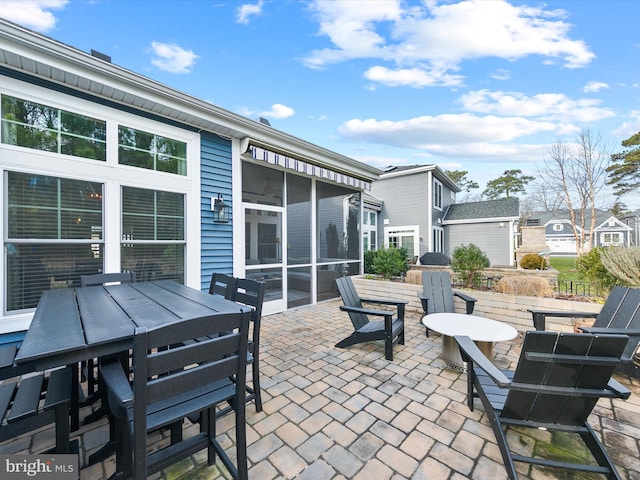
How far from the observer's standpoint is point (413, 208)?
1400cm

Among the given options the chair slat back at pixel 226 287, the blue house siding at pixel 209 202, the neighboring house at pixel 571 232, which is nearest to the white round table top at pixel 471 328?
the chair slat back at pixel 226 287

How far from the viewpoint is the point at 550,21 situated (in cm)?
577

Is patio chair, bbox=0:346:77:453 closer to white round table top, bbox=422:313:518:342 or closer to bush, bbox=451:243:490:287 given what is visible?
white round table top, bbox=422:313:518:342

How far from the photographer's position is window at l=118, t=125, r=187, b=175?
3.63 meters

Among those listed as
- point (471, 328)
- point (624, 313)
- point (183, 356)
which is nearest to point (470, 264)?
point (624, 313)

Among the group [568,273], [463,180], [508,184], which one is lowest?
[568,273]

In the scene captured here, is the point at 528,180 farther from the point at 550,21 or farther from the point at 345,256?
the point at 345,256

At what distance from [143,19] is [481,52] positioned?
8.43 metres

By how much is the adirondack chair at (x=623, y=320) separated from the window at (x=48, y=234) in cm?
548

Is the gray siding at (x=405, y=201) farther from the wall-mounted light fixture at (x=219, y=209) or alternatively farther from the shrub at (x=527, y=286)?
the wall-mounted light fixture at (x=219, y=209)

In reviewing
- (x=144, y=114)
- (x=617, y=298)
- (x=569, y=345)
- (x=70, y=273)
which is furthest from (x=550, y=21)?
→ (x=70, y=273)

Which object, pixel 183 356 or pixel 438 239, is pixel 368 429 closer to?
pixel 183 356

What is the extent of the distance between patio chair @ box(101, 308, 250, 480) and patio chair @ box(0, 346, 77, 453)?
27 cm

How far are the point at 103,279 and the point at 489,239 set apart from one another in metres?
16.4
